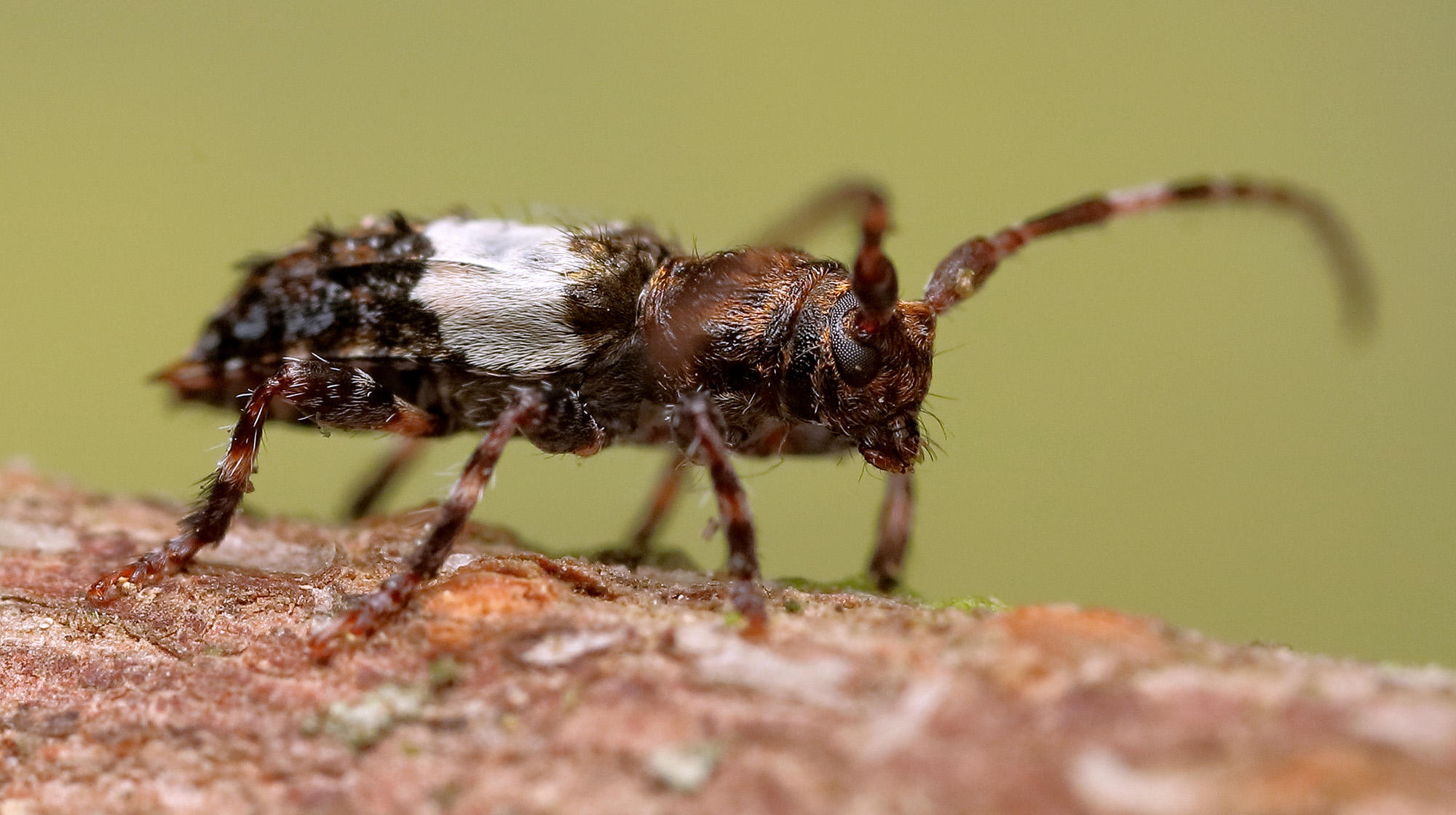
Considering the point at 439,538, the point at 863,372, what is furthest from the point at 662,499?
the point at 439,538

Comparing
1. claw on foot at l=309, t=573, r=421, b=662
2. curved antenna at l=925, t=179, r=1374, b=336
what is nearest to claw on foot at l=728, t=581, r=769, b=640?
claw on foot at l=309, t=573, r=421, b=662

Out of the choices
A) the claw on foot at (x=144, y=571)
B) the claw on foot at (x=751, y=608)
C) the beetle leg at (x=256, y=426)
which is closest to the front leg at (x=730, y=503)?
the claw on foot at (x=751, y=608)

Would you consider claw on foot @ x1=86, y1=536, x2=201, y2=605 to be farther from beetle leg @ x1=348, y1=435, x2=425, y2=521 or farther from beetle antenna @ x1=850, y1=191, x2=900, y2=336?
beetle antenna @ x1=850, y1=191, x2=900, y2=336

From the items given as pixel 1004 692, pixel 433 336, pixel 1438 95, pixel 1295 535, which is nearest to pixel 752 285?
pixel 433 336

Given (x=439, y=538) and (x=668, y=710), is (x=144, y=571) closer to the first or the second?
(x=439, y=538)

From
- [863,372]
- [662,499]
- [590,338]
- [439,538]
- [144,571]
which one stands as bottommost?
[144,571]

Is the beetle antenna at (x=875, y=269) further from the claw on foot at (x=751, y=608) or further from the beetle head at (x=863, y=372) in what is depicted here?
the claw on foot at (x=751, y=608)
